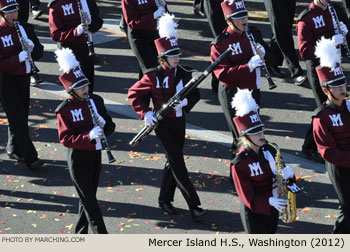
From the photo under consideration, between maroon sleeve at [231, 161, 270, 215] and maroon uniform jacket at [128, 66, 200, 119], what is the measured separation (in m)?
2.06

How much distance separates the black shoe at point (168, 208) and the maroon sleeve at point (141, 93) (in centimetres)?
115

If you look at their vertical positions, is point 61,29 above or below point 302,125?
above

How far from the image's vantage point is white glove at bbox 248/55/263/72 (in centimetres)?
1055

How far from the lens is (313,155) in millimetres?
11375

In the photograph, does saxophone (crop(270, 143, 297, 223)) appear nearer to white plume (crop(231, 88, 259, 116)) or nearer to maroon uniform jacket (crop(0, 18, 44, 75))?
white plume (crop(231, 88, 259, 116))

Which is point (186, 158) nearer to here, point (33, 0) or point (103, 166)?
point (103, 166)

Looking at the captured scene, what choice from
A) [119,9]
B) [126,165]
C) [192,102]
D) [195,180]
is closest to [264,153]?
[192,102]

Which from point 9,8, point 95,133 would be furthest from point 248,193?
point 9,8

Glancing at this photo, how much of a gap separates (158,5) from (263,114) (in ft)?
7.58

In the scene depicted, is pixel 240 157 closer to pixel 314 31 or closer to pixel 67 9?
pixel 314 31

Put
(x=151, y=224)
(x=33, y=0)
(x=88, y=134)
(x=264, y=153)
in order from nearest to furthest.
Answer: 1. (x=264, y=153)
2. (x=88, y=134)
3. (x=151, y=224)
4. (x=33, y=0)

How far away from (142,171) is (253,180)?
11.0 ft

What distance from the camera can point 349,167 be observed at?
883 cm

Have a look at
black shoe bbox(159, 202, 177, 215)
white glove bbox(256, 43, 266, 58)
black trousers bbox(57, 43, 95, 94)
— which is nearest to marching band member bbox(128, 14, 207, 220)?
black shoe bbox(159, 202, 177, 215)
